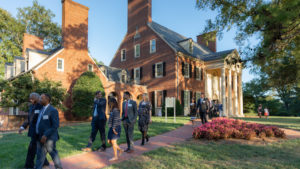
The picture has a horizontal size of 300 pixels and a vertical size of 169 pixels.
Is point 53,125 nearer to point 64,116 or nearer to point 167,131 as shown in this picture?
point 167,131

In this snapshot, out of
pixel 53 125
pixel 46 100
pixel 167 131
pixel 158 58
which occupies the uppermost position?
pixel 158 58

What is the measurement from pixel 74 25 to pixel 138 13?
399 inches

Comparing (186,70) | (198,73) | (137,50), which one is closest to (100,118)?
(186,70)

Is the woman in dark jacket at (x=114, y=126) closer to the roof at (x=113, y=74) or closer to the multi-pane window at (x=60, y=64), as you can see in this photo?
the multi-pane window at (x=60, y=64)

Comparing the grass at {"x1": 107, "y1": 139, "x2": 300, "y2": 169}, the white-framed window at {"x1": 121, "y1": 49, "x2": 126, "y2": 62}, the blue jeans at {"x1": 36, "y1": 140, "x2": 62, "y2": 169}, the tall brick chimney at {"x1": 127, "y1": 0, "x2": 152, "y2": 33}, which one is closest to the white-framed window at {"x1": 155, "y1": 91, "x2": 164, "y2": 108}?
the white-framed window at {"x1": 121, "y1": 49, "x2": 126, "y2": 62}

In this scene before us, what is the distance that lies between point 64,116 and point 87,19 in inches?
374

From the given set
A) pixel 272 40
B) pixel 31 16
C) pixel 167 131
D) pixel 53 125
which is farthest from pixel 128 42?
pixel 53 125

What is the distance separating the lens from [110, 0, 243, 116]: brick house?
21844 millimetres

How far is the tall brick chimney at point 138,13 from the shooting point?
2477cm

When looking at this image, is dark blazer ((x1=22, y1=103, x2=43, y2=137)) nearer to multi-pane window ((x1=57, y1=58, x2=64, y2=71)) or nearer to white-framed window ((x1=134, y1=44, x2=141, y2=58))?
multi-pane window ((x1=57, y1=58, x2=64, y2=71))

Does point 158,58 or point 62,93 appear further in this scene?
point 158,58

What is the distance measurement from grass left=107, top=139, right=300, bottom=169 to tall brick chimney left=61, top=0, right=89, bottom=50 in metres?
15.1

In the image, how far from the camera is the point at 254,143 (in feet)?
22.8

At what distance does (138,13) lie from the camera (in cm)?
2566
